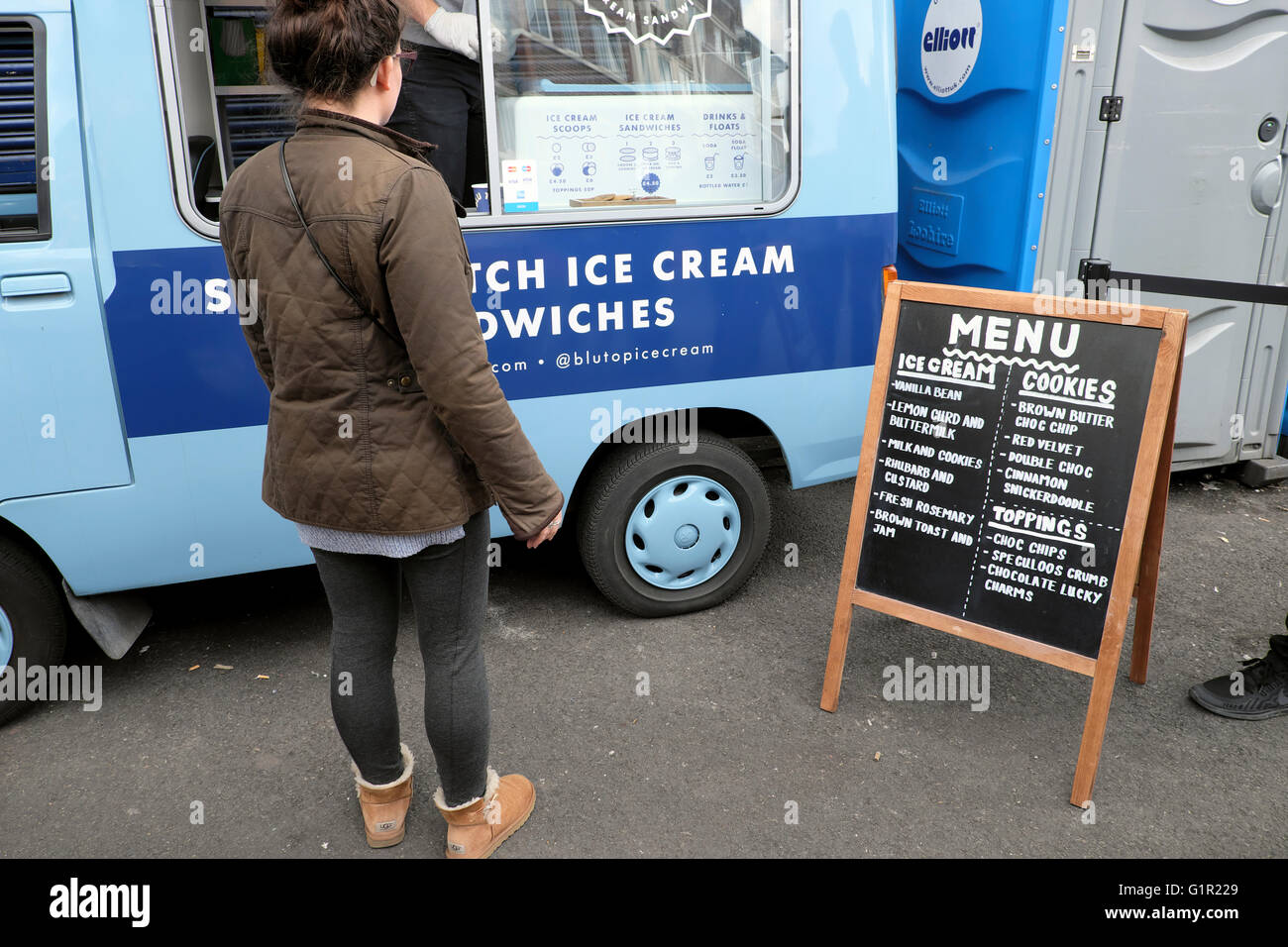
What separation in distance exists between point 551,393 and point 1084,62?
7.96ft

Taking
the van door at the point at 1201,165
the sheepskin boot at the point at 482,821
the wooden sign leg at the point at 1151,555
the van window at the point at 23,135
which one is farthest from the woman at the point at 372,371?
the van door at the point at 1201,165

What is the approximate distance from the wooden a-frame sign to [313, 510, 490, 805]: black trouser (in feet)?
4.18

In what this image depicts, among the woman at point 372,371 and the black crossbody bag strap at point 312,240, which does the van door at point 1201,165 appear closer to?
the woman at point 372,371

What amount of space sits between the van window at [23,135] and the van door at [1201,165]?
368 centimetres

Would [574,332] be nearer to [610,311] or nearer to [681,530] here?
[610,311]

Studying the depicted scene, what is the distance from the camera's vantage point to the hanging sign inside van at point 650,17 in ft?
10.3

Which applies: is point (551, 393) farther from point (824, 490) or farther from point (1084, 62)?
point (1084, 62)

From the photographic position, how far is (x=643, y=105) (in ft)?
10.7

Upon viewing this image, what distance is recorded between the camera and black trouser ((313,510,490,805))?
88.4 inches

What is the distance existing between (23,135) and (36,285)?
16.6 inches

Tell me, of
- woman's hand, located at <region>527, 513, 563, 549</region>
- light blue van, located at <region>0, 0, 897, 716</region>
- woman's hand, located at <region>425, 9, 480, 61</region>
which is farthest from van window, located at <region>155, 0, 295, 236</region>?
woman's hand, located at <region>527, 513, 563, 549</region>

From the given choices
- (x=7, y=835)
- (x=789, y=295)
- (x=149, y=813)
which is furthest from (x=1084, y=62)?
(x=7, y=835)

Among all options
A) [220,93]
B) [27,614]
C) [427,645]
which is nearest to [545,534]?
[427,645]

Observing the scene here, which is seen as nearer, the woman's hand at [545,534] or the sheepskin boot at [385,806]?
the woman's hand at [545,534]
